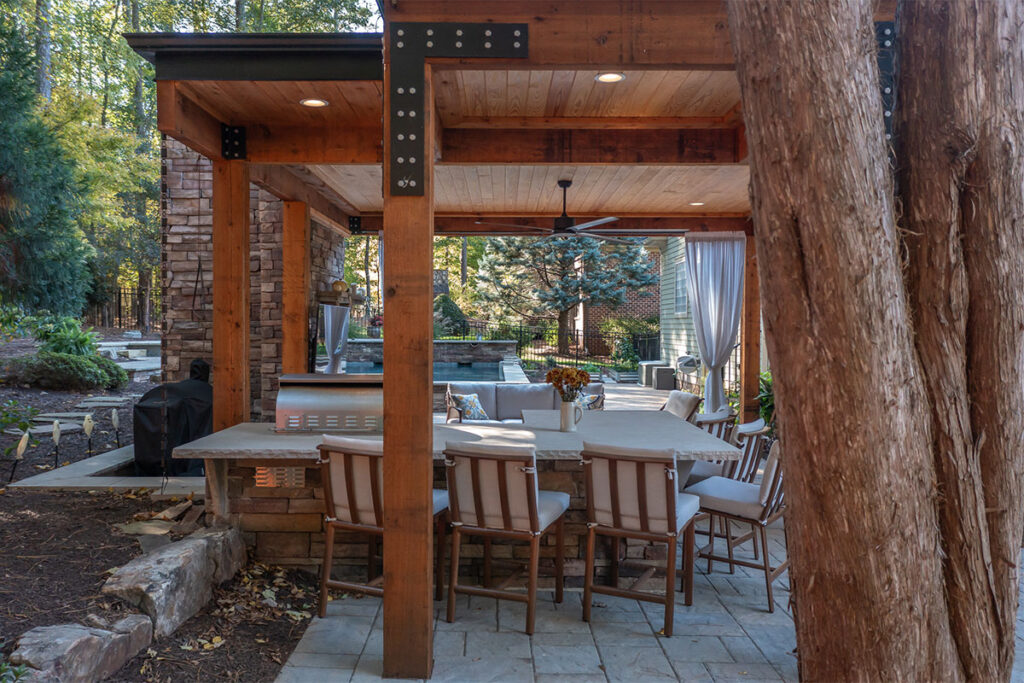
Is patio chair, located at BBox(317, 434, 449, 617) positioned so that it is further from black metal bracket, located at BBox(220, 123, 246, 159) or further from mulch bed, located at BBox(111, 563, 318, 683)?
black metal bracket, located at BBox(220, 123, 246, 159)

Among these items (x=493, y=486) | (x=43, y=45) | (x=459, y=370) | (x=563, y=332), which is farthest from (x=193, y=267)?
(x=563, y=332)

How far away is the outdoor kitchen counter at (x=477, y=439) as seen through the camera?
12.2ft

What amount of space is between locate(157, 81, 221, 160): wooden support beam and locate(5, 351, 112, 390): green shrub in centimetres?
729

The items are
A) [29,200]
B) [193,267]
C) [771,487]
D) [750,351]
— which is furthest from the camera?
[750,351]

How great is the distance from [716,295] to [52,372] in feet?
29.9

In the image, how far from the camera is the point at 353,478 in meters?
3.43

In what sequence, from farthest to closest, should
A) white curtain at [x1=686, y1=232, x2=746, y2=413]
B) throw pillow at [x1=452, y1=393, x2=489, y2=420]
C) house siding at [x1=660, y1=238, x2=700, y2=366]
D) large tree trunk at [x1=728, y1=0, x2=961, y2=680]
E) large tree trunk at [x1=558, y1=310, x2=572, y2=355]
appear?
large tree trunk at [x1=558, y1=310, x2=572, y2=355] < house siding at [x1=660, y1=238, x2=700, y2=366] < white curtain at [x1=686, y1=232, x2=746, y2=413] < throw pillow at [x1=452, y1=393, x2=489, y2=420] < large tree trunk at [x1=728, y1=0, x2=961, y2=680]

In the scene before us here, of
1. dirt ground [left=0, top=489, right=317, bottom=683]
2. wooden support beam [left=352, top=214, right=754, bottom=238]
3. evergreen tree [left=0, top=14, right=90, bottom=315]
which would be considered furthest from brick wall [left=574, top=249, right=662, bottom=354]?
dirt ground [left=0, top=489, right=317, bottom=683]

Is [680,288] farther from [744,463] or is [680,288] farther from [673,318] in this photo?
[744,463]

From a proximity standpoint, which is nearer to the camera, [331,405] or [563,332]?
[331,405]

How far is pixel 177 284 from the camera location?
6.73 meters

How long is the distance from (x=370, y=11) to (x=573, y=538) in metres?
15.1

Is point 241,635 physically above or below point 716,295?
below

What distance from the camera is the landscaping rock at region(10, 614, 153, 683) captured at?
2432 millimetres
